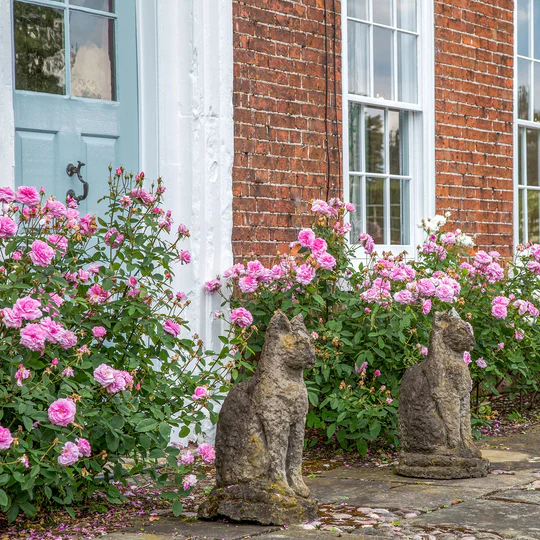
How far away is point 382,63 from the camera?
834 centimetres

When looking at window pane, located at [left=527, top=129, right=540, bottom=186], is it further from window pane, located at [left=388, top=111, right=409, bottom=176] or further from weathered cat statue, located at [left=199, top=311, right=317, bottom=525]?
weathered cat statue, located at [left=199, top=311, right=317, bottom=525]

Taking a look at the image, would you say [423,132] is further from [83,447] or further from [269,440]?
[83,447]

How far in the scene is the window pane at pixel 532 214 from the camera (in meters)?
10.2

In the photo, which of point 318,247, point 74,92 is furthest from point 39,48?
point 318,247

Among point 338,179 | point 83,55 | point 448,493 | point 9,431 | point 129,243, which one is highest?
point 83,55

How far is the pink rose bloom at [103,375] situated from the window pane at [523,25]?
23.1 feet

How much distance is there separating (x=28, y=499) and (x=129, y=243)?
4.57 feet

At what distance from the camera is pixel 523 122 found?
33.0ft

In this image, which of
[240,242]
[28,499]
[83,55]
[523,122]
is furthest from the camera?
[523,122]

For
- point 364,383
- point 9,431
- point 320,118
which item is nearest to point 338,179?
point 320,118

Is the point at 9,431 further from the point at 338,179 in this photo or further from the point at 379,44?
the point at 379,44

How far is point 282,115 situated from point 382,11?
5.47 feet

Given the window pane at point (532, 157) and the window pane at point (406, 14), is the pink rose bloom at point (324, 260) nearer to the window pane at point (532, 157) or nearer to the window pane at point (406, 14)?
the window pane at point (406, 14)

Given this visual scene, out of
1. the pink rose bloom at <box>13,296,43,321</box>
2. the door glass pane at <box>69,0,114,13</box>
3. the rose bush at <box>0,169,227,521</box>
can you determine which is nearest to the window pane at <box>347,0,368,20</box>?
the door glass pane at <box>69,0,114,13</box>
